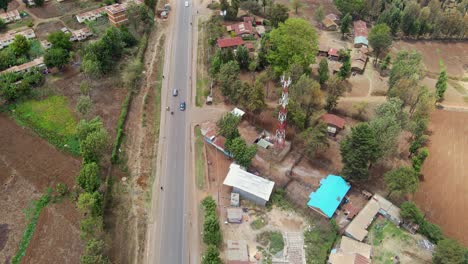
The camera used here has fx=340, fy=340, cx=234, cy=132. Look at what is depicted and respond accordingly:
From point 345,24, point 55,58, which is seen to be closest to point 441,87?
point 345,24

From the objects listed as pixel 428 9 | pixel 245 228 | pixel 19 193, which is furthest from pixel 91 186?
pixel 428 9

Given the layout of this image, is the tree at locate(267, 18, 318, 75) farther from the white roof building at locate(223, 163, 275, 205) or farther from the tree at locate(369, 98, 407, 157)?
the white roof building at locate(223, 163, 275, 205)

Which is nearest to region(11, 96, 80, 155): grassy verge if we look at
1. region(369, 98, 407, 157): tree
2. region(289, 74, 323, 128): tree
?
region(289, 74, 323, 128): tree

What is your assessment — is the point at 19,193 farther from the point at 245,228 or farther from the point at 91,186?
the point at 245,228

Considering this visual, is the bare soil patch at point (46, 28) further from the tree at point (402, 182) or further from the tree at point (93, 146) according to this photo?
the tree at point (402, 182)

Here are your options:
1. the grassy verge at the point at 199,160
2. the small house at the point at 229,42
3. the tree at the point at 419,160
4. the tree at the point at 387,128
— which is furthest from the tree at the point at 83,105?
the tree at the point at 419,160
